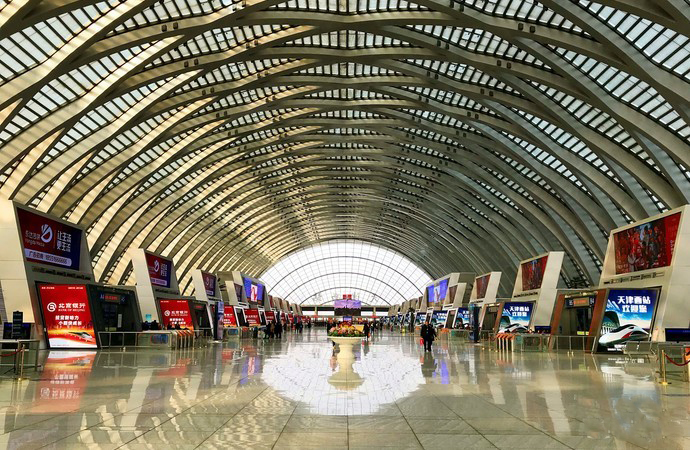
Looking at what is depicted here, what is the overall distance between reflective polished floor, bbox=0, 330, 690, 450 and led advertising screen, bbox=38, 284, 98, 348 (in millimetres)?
11409

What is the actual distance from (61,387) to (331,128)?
38485 mm

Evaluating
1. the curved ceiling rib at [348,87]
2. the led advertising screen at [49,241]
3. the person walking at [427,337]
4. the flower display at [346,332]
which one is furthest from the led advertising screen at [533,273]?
the led advertising screen at [49,241]

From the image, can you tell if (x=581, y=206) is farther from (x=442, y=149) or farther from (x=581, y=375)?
(x=581, y=375)

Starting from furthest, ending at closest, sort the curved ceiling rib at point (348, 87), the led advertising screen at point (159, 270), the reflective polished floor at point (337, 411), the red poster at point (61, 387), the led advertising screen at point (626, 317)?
1. the led advertising screen at point (159, 270)
2. the curved ceiling rib at point (348, 87)
3. the led advertising screen at point (626, 317)
4. the red poster at point (61, 387)
5. the reflective polished floor at point (337, 411)

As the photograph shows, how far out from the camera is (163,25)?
2686cm

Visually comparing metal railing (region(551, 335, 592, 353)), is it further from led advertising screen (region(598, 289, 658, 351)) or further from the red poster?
the red poster

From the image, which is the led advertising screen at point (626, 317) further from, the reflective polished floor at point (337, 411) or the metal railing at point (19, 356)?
the metal railing at point (19, 356)

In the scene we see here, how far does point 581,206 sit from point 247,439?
1650 inches

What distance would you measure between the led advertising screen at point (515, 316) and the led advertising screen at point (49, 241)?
23.8 meters

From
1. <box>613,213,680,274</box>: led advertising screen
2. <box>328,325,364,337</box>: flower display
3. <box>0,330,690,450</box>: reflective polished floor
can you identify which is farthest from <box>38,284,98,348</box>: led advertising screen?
<box>613,213,680,274</box>: led advertising screen

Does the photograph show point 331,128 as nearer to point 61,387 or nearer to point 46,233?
point 46,233

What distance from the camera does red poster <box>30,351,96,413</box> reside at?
9.50 metres

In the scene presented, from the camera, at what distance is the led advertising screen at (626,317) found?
2452cm

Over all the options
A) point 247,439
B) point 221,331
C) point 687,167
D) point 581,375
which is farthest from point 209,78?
point 247,439
